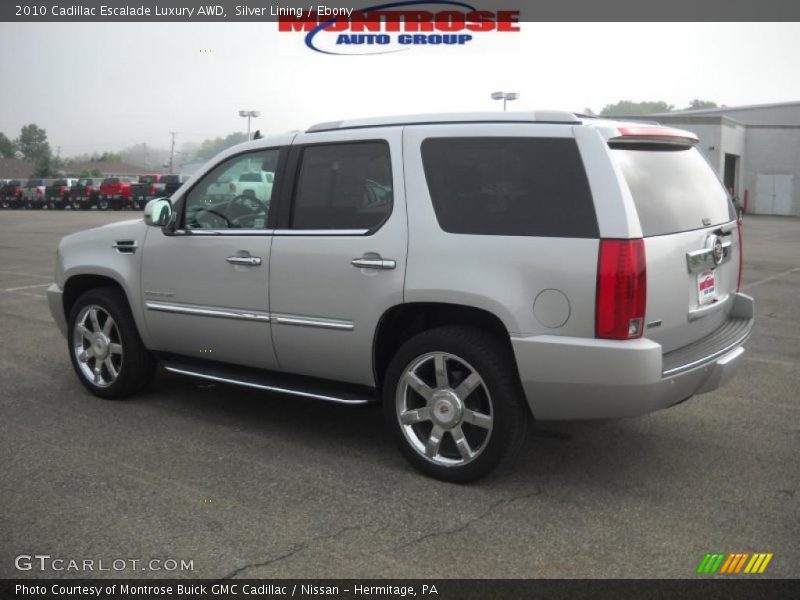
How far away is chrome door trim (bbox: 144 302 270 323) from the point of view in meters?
5.18

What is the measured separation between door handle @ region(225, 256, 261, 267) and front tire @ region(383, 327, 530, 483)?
1.12 meters

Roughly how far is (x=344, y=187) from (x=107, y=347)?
227 cm

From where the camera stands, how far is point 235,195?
557 centimetres

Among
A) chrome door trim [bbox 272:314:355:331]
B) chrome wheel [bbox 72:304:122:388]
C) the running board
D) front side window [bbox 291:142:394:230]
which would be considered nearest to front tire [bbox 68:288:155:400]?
chrome wheel [bbox 72:304:122:388]

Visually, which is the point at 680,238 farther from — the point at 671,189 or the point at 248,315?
the point at 248,315

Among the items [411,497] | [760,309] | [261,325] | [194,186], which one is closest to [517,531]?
[411,497]

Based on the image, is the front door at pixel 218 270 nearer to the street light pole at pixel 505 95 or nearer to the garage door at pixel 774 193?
the street light pole at pixel 505 95

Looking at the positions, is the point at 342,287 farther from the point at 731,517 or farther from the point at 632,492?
the point at 731,517

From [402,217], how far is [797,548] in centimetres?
241

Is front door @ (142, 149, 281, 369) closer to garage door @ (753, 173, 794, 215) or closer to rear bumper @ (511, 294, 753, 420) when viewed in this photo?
rear bumper @ (511, 294, 753, 420)

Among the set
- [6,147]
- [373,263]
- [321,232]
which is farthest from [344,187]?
[6,147]

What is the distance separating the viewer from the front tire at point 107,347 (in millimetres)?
5930

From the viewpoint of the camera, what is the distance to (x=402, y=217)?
4609 mm

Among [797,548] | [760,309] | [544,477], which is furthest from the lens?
[760,309]
